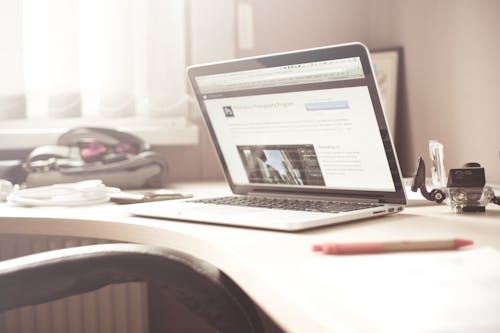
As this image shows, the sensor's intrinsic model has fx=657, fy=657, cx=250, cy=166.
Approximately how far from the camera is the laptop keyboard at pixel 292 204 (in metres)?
0.89

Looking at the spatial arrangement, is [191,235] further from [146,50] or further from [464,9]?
[146,50]

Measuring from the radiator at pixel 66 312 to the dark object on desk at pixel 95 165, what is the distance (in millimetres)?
231

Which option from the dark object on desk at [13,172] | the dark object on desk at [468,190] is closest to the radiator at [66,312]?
the dark object on desk at [13,172]

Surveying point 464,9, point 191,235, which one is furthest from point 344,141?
point 464,9

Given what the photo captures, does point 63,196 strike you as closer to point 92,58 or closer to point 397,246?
point 92,58

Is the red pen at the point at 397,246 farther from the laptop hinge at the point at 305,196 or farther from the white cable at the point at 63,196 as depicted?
the white cable at the point at 63,196

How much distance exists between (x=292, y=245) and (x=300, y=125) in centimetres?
36

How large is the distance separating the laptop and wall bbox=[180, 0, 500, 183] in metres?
0.49

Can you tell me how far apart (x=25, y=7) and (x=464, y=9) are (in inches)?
41.8

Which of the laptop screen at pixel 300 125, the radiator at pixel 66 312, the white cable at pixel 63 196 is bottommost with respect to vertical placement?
the radiator at pixel 66 312

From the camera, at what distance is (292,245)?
69cm

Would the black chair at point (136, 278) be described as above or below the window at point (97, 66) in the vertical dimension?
below

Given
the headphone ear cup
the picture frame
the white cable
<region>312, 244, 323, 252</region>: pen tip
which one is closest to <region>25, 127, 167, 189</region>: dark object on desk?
the headphone ear cup

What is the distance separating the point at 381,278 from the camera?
519mm
